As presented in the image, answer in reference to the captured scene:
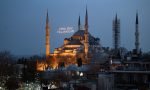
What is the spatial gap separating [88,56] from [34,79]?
1179cm

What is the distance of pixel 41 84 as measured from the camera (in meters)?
13.3

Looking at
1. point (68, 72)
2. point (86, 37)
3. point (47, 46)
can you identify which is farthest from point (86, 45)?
point (68, 72)

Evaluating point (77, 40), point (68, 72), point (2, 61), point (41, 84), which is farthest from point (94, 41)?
point (41, 84)

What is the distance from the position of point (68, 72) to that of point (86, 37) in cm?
834

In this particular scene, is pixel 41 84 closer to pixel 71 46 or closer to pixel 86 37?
pixel 86 37

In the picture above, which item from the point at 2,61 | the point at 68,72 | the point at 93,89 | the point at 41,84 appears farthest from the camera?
the point at 68,72

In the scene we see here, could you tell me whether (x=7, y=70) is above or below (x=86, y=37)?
below

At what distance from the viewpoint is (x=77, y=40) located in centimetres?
2970

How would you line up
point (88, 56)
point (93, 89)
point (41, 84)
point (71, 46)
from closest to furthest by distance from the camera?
point (93, 89) < point (41, 84) < point (88, 56) < point (71, 46)

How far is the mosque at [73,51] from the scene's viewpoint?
25219mm

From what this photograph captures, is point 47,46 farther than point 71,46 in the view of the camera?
No

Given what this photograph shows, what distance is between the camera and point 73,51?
91.9 ft

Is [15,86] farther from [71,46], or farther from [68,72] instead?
[71,46]

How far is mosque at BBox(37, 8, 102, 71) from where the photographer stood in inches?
993
